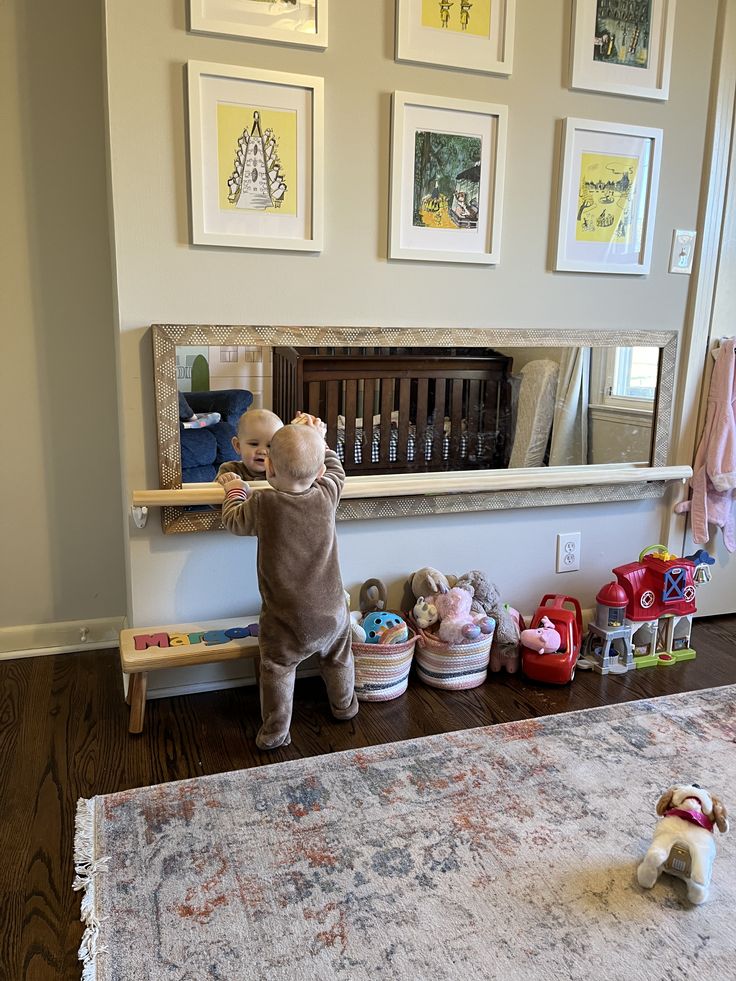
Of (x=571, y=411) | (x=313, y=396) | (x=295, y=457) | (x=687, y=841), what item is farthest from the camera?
(x=571, y=411)

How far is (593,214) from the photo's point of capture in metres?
2.36

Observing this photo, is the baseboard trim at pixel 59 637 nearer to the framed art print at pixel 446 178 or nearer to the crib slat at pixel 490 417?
the crib slat at pixel 490 417

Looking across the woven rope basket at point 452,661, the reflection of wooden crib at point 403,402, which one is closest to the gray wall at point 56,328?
the reflection of wooden crib at point 403,402

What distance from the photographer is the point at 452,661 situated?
219 centimetres

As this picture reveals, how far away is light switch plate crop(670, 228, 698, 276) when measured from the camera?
250 centimetres

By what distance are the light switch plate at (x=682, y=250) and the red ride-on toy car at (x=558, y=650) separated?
1.17 metres

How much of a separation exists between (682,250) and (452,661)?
1.56m

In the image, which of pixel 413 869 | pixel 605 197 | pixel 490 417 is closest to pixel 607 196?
pixel 605 197

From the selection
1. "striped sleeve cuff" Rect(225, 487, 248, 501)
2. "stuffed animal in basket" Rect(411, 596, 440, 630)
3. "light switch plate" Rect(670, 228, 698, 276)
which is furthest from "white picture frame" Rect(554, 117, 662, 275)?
"striped sleeve cuff" Rect(225, 487, 248, 501)

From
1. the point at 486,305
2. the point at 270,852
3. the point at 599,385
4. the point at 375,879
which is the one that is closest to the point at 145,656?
the point at 270,852

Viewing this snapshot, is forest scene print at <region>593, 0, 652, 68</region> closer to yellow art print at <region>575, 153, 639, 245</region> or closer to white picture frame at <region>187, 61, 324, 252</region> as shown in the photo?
yellow art print at <region>575, 153, 639, 245</region>

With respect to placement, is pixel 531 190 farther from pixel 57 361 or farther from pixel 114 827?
pixel 114 827

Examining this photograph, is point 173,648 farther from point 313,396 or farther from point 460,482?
point 460,482

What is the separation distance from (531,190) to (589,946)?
6.42 ft
